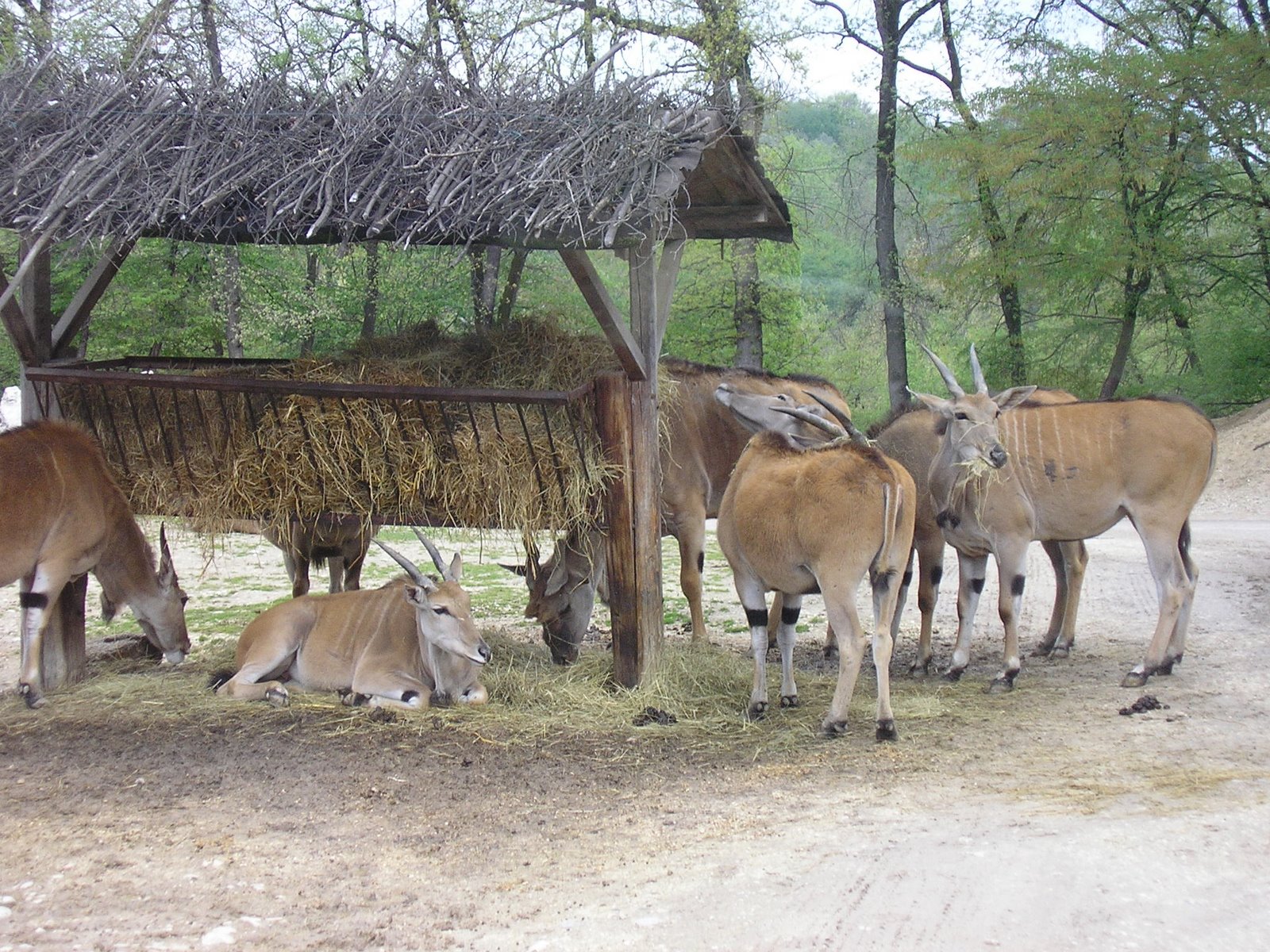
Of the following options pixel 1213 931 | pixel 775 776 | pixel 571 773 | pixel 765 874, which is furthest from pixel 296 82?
pixel 1213 931

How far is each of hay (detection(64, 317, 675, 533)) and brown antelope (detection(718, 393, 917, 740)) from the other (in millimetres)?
892

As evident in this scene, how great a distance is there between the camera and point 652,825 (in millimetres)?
4863

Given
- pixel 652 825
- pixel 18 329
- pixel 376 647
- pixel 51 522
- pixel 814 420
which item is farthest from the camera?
pixel 18 329

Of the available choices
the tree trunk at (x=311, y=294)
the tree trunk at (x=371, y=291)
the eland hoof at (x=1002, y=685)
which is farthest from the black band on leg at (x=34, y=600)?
the tree trunk at (x=311, y=294)

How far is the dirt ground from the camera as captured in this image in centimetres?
379

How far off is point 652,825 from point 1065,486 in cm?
382

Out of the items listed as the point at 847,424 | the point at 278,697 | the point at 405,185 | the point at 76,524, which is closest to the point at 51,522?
the point at 76,524

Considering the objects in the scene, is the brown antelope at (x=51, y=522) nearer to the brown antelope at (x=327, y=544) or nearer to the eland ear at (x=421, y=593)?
the brown antelope at (x=327, y=544)

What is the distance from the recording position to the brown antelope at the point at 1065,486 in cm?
718

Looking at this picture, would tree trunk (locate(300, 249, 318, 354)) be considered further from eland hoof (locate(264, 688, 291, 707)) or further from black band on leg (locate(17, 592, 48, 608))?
eland hoof (locate(264, 688, 291, 707))

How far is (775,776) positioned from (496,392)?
2390mm

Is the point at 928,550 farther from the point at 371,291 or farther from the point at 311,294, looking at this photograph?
the point at 311,294

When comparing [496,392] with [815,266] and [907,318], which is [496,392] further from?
[815,266]

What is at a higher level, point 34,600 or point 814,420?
point 814,420
